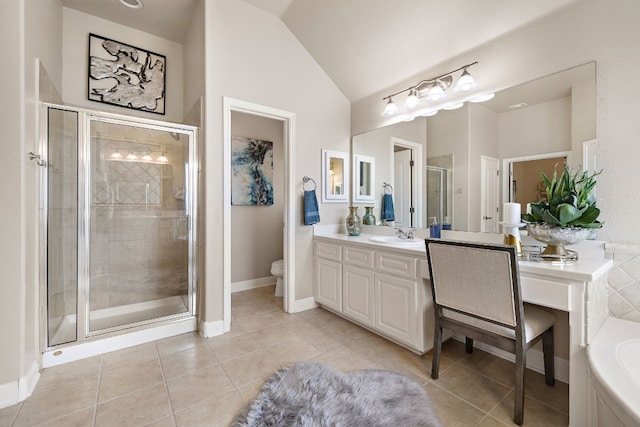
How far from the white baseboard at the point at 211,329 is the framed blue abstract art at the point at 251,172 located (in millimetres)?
1707

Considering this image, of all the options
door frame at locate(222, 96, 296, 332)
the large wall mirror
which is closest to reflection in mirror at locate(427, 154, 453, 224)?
the large wall mirror

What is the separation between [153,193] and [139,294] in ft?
3.54

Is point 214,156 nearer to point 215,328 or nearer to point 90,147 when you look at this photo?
point 90,147

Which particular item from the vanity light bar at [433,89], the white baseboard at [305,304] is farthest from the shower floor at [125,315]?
the vanity light bar at [433,89]

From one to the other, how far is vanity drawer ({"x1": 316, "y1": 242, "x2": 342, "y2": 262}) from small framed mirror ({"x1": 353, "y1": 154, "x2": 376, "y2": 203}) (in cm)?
70

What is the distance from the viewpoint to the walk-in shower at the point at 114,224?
2.13 metres

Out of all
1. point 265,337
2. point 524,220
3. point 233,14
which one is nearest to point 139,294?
point 265,337

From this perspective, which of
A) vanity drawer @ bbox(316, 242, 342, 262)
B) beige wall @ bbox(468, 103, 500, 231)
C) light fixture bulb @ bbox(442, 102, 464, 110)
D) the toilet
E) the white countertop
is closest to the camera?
the white countertop

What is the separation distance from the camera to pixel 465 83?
2.15 meters

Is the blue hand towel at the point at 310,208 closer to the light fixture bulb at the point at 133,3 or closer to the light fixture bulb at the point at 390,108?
the light fixture bulb at the point at 390,108

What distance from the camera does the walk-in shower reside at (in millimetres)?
2129

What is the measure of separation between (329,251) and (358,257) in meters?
0.43

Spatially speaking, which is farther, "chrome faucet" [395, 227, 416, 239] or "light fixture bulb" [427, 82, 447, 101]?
"chrome faucet" [395, 227, 416, 239]

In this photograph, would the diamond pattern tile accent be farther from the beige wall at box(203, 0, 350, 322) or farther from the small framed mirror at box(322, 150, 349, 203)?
the small framed mirror at box(322, 150, 349, 203)
